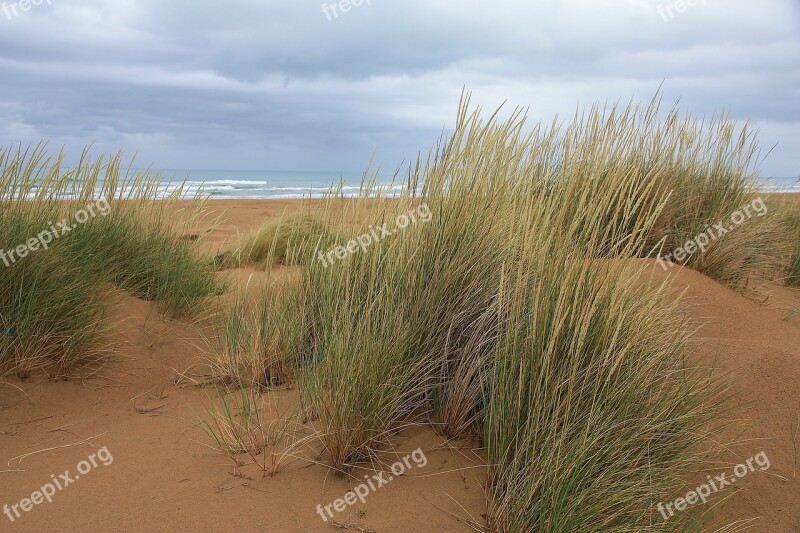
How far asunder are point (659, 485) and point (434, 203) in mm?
1649

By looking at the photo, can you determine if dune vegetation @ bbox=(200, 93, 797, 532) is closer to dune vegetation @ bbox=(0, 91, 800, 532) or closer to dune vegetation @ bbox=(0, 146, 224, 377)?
dune vegetation @ bbox=(0, 91, 800, 532)

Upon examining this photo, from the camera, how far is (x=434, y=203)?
322cm

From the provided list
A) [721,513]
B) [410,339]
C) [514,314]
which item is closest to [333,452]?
[410,339]

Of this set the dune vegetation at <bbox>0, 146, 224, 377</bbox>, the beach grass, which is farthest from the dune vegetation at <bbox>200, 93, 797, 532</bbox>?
the dune vegetation at <bbox>0, 146, 224, 377</bbox>

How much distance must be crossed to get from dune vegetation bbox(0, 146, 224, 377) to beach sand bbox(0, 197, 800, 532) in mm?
193

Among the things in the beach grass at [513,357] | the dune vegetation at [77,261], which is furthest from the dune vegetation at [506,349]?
the dune vegetation at [77,261]

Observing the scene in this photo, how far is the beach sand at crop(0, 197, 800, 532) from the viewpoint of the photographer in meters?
2.40

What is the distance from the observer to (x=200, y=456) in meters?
2.79

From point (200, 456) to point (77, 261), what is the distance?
6.10ft

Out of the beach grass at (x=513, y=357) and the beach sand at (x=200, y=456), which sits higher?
the beach grass at (x=513, y=357)

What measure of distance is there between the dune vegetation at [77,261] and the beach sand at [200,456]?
193 mm

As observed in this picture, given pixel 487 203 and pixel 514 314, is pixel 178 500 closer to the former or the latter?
pixel 514 314

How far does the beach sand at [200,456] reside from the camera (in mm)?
2400

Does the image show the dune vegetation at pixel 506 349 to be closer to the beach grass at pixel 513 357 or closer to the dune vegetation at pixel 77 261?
the beach grass at pixel 513 357
